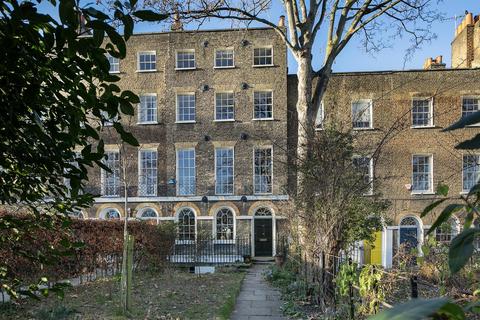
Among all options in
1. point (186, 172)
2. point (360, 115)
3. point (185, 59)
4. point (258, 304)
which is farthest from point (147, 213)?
point (360, 115)

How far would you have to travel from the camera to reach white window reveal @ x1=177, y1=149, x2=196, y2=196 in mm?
27188

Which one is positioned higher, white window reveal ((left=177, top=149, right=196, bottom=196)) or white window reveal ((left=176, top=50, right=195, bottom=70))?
white window reveal ((left=176, top=50, right=195, bottom=70))

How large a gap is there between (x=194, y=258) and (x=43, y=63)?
21.0 metres

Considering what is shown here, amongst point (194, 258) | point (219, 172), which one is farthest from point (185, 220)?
point (194, 258)

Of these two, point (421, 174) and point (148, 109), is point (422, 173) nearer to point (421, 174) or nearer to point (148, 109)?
point (421, 174)

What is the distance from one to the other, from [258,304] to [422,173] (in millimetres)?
19847

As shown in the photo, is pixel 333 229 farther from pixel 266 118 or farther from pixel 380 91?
pixel 380 91

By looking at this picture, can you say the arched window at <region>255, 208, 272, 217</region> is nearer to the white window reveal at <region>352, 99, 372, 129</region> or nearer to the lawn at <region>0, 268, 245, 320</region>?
the white window reveal at <region>352, 99, 372, 129</region>

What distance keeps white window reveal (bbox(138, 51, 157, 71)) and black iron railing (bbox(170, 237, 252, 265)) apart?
11037 millimetres

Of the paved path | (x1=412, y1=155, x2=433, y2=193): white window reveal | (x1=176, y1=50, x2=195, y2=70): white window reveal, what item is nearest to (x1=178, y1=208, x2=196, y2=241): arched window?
(x1=176, y1=50, x2=195, y2=70): white window reveal

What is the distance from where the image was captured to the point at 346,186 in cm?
884

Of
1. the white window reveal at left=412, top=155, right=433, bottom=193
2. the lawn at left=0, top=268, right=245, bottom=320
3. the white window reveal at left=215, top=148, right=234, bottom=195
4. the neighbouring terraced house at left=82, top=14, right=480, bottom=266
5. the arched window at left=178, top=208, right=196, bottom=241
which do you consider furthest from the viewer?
the arched window at left=178, top=208, right=196, bottom=241

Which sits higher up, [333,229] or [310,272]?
[333,229]

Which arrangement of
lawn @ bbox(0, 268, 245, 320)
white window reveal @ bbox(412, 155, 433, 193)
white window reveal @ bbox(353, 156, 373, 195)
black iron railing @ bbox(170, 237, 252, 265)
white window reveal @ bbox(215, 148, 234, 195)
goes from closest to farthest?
lawn @ bbox(0, 268, 245, 320) < white window reveal @ bbox(353, 156, 373, 195) < black iron railing @ bbox(170, 237, 252, 265) < white window reveal @ bbox(412, 155, 433, 193) < white window reveal @ bbox(215, 148, 234, 195)
